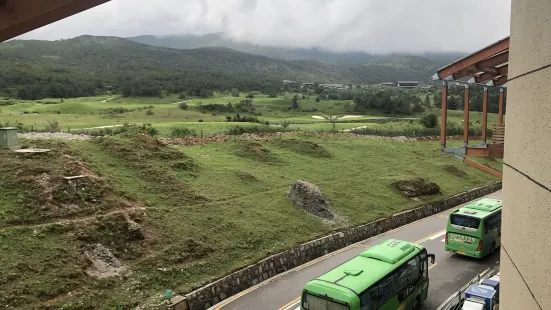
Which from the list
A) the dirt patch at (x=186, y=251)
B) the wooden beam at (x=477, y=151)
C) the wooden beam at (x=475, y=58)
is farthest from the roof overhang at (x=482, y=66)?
the dirt patch at (x=186, y=251)

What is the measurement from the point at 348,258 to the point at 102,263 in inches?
424

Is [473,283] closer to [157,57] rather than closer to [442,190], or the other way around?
[442,190]

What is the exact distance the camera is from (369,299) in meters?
12.1

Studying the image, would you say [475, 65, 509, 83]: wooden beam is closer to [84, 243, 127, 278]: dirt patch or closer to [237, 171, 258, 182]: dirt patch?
[237, 171, 258, 182]: dirt patch

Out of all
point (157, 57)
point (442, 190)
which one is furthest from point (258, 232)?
point (157, 57)

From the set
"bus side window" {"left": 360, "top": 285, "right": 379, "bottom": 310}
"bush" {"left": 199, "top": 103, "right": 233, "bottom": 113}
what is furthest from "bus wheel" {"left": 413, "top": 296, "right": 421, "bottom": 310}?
"bush" {"left": 199, "top": 103, "right": 233, "bottom": 113}

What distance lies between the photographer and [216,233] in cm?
1970

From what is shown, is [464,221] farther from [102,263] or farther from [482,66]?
[102,263]

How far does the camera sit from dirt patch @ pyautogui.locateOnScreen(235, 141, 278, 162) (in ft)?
107

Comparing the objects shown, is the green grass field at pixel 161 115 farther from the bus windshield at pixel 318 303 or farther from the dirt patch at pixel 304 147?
the bus windshield at pixel 318 303

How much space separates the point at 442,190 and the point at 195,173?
18.9 m

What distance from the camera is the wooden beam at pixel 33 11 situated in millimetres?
5703

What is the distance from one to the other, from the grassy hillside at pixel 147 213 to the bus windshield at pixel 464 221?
17.3 ft

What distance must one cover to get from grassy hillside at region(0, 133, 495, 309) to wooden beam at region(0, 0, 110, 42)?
9.95 meters
